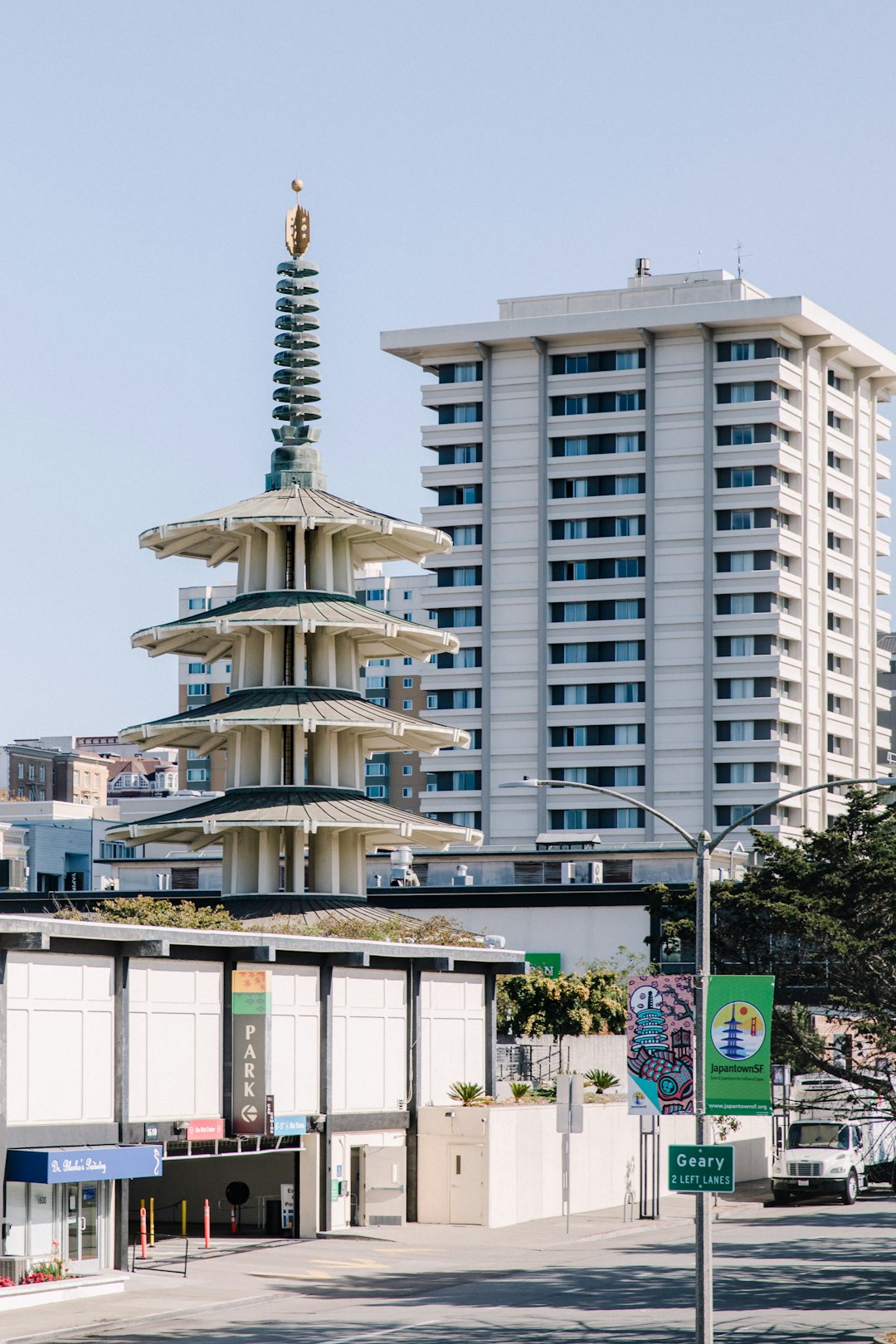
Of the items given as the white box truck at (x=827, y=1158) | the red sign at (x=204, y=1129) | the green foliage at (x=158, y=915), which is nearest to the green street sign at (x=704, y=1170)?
the red sign at (x=204, y=1129)

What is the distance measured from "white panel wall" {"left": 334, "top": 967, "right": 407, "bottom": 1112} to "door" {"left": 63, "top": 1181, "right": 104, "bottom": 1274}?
8.80m

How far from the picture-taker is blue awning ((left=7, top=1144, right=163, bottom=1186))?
118ft

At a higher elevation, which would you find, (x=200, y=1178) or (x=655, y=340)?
(x=655, y=340)

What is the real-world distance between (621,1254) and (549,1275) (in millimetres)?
4468

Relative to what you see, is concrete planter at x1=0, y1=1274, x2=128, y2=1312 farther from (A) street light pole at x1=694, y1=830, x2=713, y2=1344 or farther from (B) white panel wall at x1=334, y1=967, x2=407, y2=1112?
(A) street light pole at x1=694, y1=830, x2=713, y2=1344

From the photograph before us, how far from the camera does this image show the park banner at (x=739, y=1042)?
2789cm

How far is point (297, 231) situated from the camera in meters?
63.0

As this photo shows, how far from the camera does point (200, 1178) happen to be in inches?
1865

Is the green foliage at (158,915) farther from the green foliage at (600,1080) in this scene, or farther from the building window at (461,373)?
the building window at (461,373)

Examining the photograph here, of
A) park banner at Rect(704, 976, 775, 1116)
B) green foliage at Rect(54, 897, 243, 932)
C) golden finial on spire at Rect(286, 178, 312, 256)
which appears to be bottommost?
park banner at Rect(704, 976, 775, 1116)

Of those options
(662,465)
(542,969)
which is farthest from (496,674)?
(542,969)

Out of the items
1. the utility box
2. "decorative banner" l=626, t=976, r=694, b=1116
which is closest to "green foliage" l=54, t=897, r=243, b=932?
the utility box

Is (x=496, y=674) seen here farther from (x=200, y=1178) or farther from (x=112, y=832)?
(x=200, y=1178)

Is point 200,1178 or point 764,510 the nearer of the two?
point 200,1178
